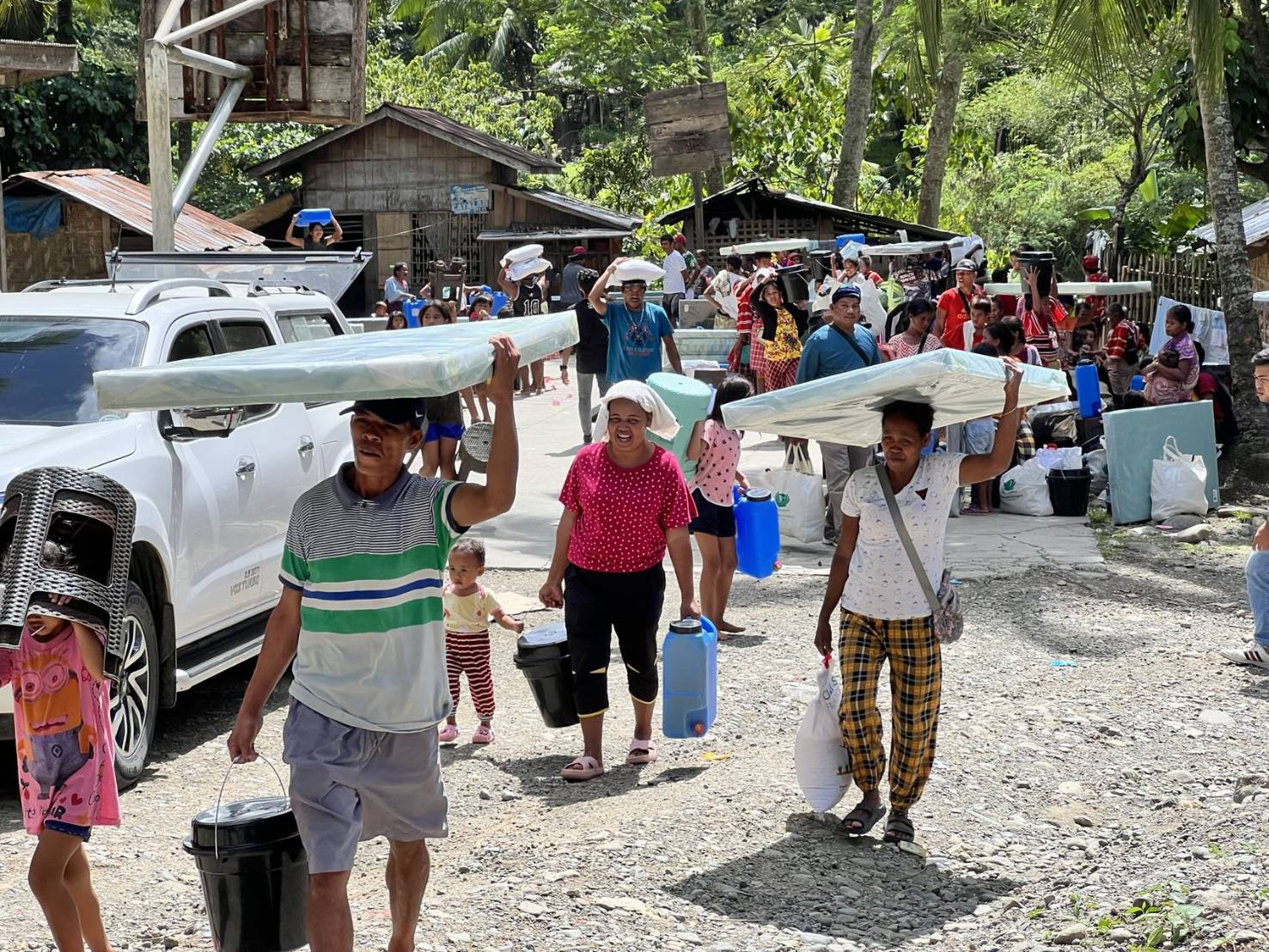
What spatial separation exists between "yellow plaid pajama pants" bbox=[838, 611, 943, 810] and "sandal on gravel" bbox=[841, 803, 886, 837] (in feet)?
0.31

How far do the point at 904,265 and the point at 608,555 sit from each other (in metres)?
24.8

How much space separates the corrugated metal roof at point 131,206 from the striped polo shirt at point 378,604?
17.3 meters

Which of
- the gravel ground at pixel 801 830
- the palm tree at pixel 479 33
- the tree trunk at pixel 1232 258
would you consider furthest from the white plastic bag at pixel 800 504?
the palm tree at pixel 479 33

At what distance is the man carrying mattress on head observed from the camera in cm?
423

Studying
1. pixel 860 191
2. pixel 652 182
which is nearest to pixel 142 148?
pixel 652 182

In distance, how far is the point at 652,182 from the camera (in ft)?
132

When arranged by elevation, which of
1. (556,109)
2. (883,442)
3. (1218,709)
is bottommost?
(1218,709)

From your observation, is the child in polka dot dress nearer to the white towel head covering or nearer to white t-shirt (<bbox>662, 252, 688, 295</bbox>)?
the white towel head covering

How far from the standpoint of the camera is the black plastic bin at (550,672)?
6969 mm

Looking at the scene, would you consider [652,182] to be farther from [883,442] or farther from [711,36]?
[883,442]

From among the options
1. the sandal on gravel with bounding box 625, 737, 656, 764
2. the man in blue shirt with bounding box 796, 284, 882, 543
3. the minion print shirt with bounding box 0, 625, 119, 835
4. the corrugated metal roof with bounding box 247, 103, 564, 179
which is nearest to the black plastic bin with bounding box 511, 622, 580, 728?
the sandal on gravel with bounding box 625, 737, 656, 764

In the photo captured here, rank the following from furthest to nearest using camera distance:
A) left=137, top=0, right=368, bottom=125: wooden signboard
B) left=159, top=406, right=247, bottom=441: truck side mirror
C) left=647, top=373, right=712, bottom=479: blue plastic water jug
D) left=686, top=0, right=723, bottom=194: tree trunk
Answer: left=686, top=0, right=723, bottom=194: tree trunk
left=137, top=0, right=368, bottom=125: wooden signboard
left=647, top=373, right=712, bottom=479: blue plastic water jug
left=159, top=406, right=247, bottom=441: truck side mirror

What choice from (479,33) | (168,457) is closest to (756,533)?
(168,457)

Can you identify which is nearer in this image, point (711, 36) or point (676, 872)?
point (676, 872)
